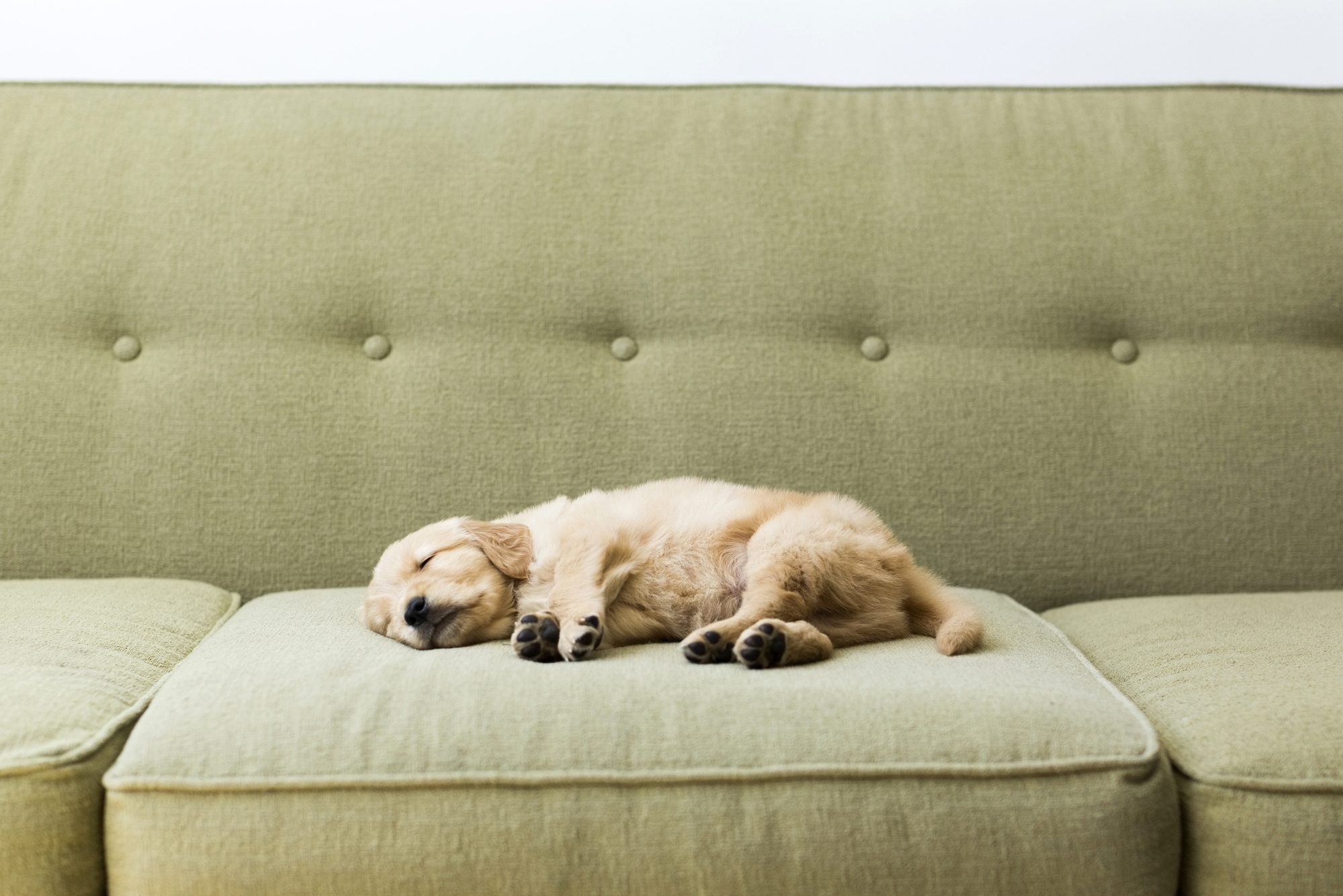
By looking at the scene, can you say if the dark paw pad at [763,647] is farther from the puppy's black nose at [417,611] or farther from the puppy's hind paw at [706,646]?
the puppy's black nose at [417,611]

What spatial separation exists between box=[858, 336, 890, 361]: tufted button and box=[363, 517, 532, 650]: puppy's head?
0.80 m

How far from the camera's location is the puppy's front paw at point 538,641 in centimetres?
152

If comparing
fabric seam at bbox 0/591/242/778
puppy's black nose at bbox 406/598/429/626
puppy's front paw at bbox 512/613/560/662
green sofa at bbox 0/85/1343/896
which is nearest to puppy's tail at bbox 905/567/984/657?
green sofa at bbox 0/85/1343/896

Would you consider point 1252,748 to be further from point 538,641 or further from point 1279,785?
point 538,641

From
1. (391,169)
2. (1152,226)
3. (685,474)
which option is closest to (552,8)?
(391,169)

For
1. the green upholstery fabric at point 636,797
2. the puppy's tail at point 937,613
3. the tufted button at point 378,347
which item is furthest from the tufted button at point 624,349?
the green upholstery fabric at point 636,797

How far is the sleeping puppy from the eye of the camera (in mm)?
1620

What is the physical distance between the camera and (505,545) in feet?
5.65

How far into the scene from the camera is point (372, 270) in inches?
85.4

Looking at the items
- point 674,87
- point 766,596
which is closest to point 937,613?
point 766,596

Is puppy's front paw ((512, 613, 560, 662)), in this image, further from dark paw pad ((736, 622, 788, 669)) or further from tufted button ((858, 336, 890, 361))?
tufted button ((858, 336, 890, 361))

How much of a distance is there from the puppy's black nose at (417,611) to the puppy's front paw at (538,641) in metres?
0.16

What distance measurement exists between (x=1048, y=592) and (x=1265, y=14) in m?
1.66

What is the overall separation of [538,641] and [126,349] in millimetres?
1154
